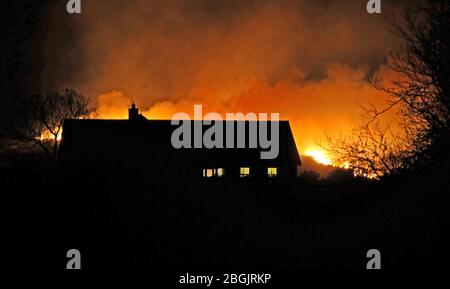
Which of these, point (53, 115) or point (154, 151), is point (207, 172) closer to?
point (154, 151)

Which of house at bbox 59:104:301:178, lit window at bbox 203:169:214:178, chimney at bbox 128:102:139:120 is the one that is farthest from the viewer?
chimney at bbox 128:102:139:120

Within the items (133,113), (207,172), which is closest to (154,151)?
(207,172)

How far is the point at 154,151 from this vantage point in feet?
106

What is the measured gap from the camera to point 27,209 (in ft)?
46.6

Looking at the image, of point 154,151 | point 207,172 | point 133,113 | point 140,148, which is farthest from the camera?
point 133,113

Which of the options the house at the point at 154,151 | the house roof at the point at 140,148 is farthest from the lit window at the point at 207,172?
the house roof at the point at 140,148

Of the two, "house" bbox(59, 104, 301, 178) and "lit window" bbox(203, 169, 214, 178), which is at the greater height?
"house" bbox(59, 104, 301, 178)

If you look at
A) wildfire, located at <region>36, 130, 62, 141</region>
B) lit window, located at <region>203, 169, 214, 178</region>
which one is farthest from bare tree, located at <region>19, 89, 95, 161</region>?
lit window, located at <region>203, 169, 214, 178</region>

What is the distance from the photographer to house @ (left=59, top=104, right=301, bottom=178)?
32031 millimetres

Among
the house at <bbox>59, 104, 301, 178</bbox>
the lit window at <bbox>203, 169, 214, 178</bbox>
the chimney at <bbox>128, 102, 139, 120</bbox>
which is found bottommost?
the lit window at <bbox>203, 169, 214, 178</bbox>

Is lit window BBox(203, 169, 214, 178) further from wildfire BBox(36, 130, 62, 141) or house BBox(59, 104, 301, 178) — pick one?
wildfire BBox(36, 130, 62, 141)

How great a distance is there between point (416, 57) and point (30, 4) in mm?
13264

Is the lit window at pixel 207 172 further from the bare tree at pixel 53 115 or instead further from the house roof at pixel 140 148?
the bare tree at pixel 53 115
